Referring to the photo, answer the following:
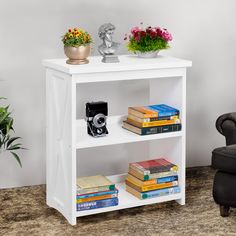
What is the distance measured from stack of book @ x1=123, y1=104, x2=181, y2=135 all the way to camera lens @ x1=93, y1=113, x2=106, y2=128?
205 millimetres

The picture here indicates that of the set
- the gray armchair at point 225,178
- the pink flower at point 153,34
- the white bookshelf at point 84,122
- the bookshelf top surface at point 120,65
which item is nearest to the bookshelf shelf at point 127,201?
the white bookshelf at point 84,122

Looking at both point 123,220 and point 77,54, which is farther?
point 123,220

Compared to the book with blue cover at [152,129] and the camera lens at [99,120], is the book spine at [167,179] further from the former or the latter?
the camera lens at [99,120]

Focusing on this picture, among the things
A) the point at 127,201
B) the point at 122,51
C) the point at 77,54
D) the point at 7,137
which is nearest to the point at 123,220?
the point at 127,201

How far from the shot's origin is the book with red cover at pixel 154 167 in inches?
138

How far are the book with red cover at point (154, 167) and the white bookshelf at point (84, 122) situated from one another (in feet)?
0.17

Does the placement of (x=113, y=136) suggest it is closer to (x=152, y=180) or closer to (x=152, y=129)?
(x=152, y=129)

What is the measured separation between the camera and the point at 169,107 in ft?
11.7

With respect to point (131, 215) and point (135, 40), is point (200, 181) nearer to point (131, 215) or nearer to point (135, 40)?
point (131, 215)

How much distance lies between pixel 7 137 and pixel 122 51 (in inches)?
38.3

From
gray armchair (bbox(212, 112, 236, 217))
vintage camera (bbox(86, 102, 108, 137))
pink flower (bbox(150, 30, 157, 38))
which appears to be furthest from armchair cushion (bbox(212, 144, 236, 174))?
pink flower (bbox(150, 30, 157, 38))

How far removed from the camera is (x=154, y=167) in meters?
3.56

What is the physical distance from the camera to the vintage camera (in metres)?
3.36

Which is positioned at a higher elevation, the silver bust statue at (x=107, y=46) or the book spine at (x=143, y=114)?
the silver bust statue at (x=107, y=46)
